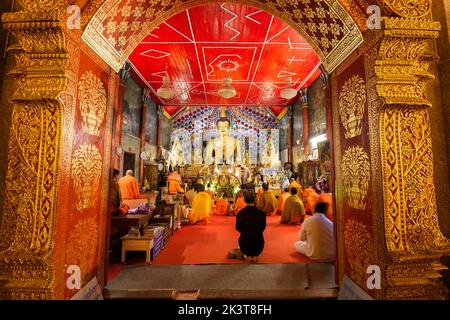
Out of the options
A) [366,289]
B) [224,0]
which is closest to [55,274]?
[366,289]

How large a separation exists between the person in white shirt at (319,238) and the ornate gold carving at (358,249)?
1467 mm

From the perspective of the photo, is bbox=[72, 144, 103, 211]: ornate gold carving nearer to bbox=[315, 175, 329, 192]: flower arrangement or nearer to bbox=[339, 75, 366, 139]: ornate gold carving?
bbox=[339, 75, 366, 139]: ornate gold carving

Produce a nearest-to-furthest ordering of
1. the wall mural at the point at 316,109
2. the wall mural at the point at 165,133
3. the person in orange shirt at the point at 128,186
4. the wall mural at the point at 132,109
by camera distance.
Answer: the person in orange shirt at the point at 128,186 → the wall mural at the point at 132,109 → the wall mural at the point at 316,109 → the wall mural at the point at 165,133

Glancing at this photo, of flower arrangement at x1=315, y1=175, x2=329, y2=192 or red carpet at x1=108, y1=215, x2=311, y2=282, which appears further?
flower arrangement at x1=315, y1=175, x2=329, y2=192

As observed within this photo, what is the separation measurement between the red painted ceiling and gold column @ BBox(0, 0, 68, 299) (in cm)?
391

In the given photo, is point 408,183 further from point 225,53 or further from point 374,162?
point 225,53

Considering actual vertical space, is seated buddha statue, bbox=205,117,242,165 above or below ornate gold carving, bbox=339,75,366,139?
above

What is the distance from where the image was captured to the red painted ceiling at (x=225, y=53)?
522 centimetres

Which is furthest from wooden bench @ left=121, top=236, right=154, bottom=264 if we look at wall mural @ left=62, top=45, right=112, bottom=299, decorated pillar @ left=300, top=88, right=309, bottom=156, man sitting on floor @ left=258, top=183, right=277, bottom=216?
decorated pillar @ left=300, top=88, right=309, bottom=156

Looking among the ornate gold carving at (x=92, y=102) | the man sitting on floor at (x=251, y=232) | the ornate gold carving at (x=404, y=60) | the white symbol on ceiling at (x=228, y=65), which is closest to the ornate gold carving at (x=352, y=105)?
the ornate gold carving at (x=404, y=60)

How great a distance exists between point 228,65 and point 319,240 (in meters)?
6.42

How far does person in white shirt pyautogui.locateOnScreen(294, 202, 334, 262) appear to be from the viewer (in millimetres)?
3805

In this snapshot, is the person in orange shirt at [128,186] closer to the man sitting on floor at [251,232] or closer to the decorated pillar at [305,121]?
the man sitting on floor at [251,232]

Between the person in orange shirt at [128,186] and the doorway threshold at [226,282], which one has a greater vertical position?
the person in orange shirt at [128,186]
